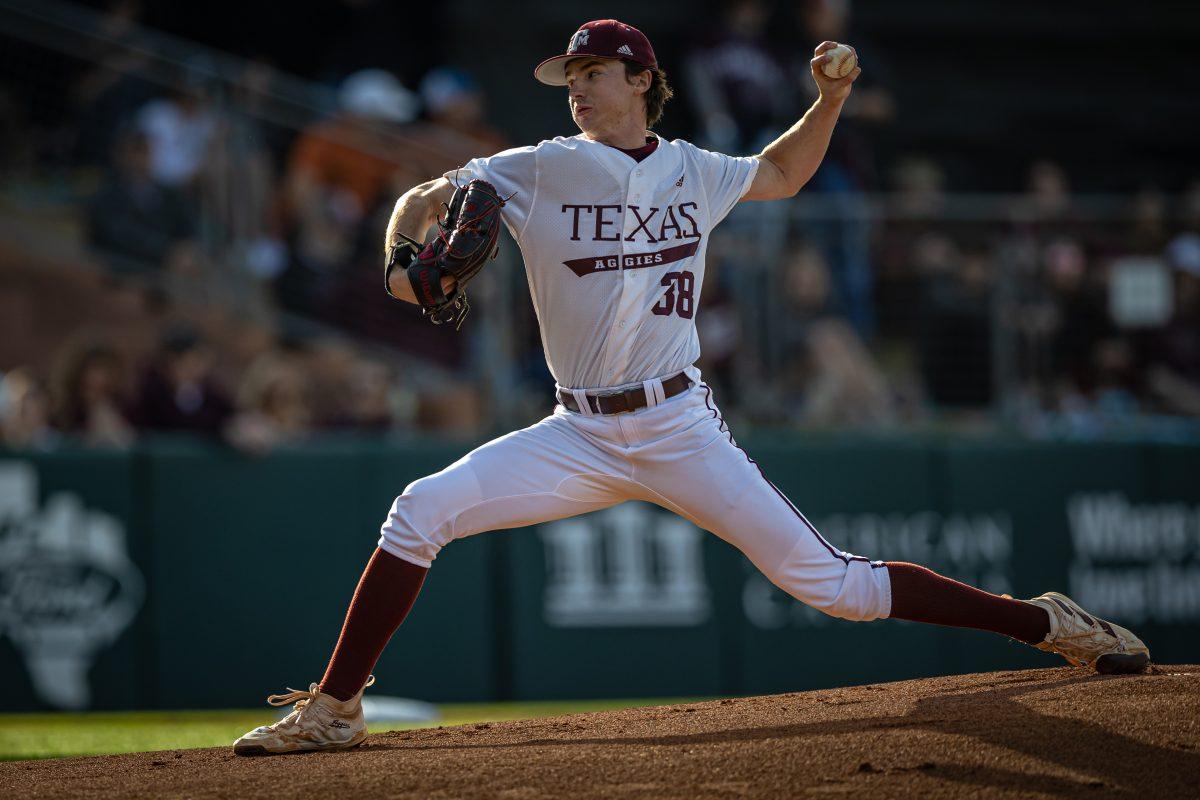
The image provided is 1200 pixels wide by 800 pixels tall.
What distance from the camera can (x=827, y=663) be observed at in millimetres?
9578

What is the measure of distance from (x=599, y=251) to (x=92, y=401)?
5270mm

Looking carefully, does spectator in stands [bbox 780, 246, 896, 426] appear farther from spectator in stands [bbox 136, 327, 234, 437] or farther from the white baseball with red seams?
the white baseball with red seams

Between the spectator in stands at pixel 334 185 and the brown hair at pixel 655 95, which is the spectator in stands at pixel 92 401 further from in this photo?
the brown hair at pixel 655 95

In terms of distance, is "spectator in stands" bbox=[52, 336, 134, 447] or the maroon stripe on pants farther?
"spectator in stands" bbox=[52, 336, 134, 447]

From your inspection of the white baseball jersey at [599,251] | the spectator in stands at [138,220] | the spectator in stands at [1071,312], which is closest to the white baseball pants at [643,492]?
the white baseball jersey at [599,251]

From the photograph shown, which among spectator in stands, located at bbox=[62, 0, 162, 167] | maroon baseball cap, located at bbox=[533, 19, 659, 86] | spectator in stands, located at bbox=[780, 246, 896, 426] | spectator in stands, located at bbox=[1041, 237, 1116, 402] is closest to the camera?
maroon baseball cap, located at bbox=[533, 19, 659, 86]

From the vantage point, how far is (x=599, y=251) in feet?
15.4

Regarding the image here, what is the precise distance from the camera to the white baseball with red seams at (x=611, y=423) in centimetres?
468

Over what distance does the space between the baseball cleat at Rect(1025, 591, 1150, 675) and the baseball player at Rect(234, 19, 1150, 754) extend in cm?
33

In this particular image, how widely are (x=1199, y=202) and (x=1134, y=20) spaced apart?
3288 millimetres

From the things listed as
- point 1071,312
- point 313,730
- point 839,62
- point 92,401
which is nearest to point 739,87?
point 1071,312

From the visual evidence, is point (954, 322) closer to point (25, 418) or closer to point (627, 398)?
point (627, 398)

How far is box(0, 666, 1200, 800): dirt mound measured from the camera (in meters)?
4.05

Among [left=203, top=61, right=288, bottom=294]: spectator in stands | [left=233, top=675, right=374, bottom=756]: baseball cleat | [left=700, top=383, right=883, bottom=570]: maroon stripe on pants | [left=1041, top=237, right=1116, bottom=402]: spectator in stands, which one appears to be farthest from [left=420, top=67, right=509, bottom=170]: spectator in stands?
[left=233, top=675, right=374, bottom=756]: baseball cleat
